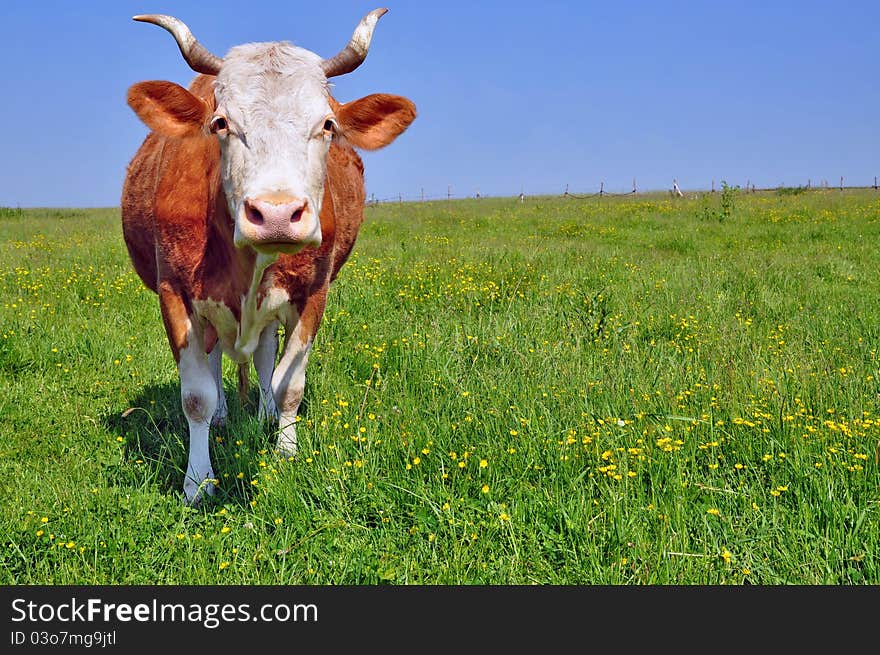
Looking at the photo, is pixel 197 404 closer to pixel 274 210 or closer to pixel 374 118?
pixel 274 210

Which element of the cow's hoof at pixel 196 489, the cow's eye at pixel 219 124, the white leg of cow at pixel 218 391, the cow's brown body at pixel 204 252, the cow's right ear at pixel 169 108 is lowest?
the cow's hoof at pixel 196 489

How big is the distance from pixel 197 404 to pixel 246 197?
1718 millimetres

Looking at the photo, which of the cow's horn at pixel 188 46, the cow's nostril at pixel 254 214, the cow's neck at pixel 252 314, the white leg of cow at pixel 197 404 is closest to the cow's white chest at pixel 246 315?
the cow's neck at pixel 252 314

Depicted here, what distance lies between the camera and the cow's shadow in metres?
4.15

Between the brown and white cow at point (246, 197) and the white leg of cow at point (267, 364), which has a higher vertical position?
the brown and white cow at point (246, 197)

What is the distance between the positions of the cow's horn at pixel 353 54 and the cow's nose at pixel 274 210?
3.83 feet

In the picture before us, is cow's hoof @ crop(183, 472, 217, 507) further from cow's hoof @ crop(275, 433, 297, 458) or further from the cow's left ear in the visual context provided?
the cow's left ear

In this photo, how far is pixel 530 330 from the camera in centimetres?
622

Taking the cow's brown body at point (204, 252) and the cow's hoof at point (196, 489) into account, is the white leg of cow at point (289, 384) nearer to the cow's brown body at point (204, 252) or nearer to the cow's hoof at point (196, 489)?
the cow's brown body at point (204, 252)

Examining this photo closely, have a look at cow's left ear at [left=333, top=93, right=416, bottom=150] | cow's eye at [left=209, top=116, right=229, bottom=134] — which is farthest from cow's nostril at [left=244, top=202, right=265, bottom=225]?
cow's left ear at [left=333, top=93, right=416, bottom=150]

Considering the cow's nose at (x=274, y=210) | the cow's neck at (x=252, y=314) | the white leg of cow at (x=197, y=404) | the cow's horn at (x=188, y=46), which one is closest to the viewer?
the cow's nose at (x=274, y=210)

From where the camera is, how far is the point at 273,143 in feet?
10.4

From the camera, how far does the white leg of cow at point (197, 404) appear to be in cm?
416

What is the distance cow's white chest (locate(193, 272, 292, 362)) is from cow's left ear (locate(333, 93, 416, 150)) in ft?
3.19
